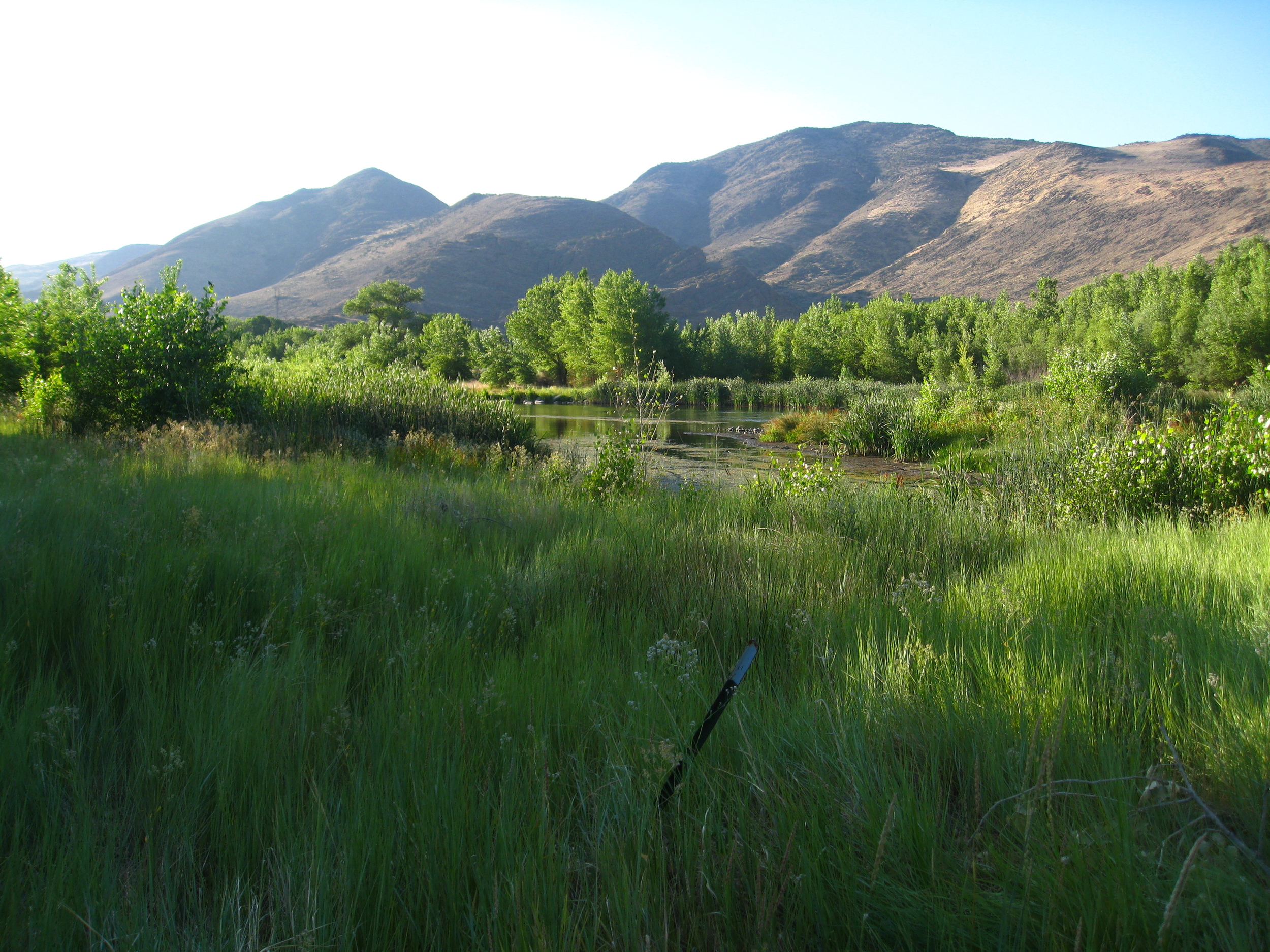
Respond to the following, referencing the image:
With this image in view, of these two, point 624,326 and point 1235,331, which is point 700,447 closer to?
point 624,326

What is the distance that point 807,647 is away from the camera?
271 centimetres

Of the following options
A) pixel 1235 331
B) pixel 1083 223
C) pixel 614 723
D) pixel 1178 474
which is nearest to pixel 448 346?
pixel 1235 331

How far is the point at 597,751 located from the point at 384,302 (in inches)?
3018

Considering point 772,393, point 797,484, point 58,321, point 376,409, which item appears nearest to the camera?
point 797,484

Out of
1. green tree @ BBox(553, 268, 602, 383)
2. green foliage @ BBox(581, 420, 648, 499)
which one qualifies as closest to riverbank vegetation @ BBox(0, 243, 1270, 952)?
green foliage @ BBox(581, 420, 648, 499)

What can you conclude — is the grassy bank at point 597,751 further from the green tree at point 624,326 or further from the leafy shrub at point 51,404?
the green tree at point 624,326

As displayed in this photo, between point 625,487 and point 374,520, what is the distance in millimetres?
3006

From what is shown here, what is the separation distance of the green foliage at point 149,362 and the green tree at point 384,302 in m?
61.7

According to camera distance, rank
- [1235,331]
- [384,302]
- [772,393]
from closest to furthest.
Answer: [1235,331] → [772,393] → [384,302]

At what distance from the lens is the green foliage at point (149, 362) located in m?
8.51

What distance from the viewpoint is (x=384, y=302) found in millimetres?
71125

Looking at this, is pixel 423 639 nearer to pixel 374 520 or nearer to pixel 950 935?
pixel 950 935

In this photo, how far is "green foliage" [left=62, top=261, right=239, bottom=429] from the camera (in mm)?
8508

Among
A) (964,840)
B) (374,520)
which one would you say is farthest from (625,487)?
(964,840)
